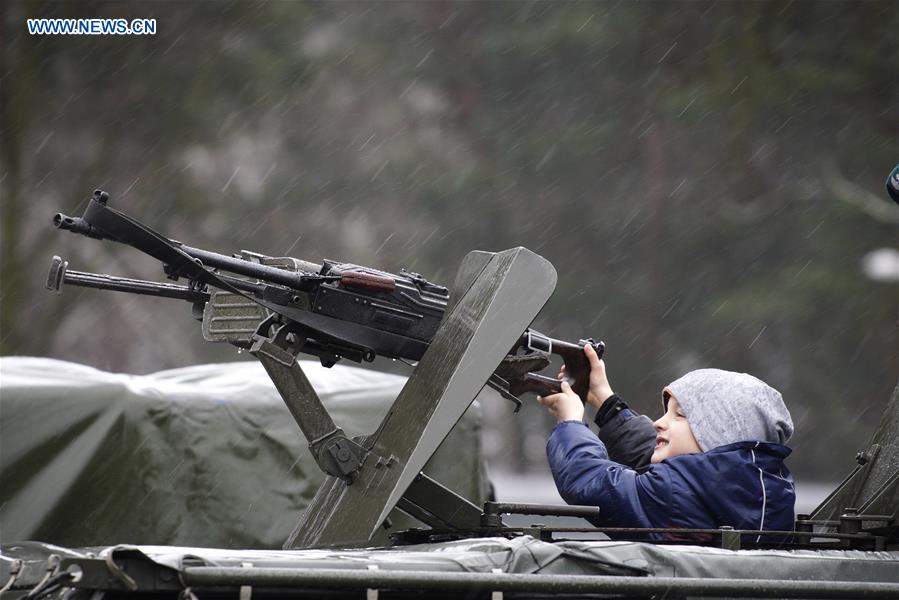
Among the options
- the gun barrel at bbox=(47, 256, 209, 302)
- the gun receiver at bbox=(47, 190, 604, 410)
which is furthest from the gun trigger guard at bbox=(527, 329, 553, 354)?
the gun barrel at bbox=(47, 256, 209, 302)

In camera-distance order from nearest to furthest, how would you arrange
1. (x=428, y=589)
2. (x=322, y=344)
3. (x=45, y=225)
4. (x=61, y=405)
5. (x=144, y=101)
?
(x=428, y=589) → (x=322, y=344) → (x=61, y=405) → (x=45, y=225) → (x=144, y=101)

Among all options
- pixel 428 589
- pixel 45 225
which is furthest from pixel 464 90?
pixel 428 589

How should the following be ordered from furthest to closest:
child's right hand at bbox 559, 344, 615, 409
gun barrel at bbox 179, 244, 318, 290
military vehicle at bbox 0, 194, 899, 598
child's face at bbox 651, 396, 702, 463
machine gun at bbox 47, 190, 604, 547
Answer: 1. child's right hand at bbox 559, 344, 615, 409
2. child's face at bbox 651, 396, 702, 463
3. gun barrel at bbox 179, 244, 318, 290
4. machine gun at bbox 47, 190, 604, 547
5. military vehicle at bbox 0, 194, 899, 598

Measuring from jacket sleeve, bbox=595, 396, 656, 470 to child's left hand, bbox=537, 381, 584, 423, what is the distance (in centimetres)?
30

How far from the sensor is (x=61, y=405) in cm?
744

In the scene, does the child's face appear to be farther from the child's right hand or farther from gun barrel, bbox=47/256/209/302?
gun barrel, bbox=47/256/209/302

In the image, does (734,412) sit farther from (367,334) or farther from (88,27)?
(88,27)

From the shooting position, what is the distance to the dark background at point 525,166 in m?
17.3

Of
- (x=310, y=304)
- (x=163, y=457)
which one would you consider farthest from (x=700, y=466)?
(x=163, y=457)

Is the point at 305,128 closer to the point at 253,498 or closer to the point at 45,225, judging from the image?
the point at 45,225

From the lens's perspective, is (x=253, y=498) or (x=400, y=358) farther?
(x=253, y=498)

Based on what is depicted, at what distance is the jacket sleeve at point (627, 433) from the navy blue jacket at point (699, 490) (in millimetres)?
743

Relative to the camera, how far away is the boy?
429 cm

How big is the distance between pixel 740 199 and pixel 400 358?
14.8 meters
